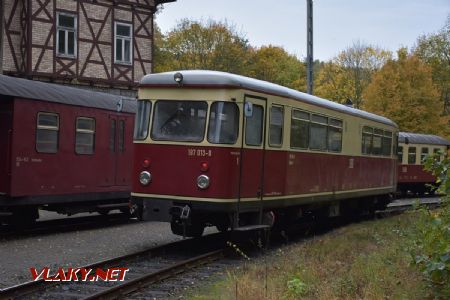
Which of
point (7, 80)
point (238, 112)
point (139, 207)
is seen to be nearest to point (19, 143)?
point (7, 80)

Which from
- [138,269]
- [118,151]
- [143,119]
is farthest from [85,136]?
[138,269]

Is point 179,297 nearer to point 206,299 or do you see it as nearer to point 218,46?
point 206,299

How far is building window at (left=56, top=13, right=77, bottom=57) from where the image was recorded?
24594mm

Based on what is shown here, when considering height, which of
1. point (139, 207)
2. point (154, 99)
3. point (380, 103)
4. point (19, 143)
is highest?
point (380, 103)

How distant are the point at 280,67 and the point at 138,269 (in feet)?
163

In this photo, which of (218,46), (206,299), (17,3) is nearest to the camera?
(206,299)

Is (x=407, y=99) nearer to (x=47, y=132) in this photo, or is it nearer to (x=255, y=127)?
(x=47, y=132)

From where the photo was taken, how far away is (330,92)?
5572 cm

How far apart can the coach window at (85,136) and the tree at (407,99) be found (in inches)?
1167

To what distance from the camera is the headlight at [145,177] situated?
10219 mm

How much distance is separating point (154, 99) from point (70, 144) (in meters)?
3.62

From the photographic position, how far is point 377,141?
17.7 meters

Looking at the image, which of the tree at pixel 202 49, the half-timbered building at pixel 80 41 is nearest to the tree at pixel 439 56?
the tree at pixel 202 49

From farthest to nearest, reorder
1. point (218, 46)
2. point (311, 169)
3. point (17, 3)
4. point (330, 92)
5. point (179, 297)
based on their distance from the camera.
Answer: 1. point (330, 92)
2. point (218, 46)
3. point (17, 3)
4. point (311, 169)
5. point (179, 297)
